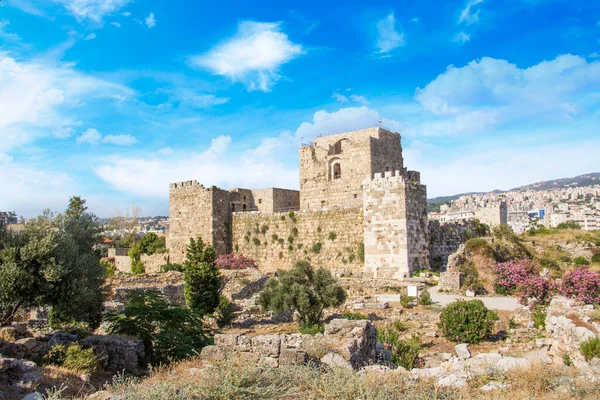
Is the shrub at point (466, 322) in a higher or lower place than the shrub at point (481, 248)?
lower

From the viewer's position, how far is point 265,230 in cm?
2886

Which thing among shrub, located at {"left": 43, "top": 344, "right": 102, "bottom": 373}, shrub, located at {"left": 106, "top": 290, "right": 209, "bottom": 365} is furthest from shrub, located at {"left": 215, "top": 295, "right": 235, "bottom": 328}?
shrub, located at {"left": 43, "top": 344, "right": 102, "bottom": 373}

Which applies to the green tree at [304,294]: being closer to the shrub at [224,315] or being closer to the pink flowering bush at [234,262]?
the shrub at [224,315]

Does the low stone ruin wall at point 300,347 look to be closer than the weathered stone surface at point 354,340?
Yes

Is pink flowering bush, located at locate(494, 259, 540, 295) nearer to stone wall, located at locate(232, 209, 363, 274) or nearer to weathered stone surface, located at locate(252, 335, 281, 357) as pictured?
stone wall, located at locate(232, 209, 363, 274)

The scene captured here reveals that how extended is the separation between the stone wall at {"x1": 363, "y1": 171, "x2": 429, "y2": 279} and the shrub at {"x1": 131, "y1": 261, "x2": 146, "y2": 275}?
56.1 ft

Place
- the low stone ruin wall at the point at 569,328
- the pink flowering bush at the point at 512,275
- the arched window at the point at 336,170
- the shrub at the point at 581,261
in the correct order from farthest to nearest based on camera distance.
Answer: the arched window at the point at 336,170, the shrub at the point at 581,261, the pink flowering bush at the point at 512,275, the low stone ruin wall at the point at 569,328

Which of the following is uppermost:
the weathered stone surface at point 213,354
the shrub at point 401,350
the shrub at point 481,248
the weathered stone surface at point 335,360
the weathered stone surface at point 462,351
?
the shrub at point 481,248

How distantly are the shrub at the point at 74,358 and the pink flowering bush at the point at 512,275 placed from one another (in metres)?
16.2

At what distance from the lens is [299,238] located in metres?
27.4

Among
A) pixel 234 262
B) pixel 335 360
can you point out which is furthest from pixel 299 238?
pixel 335 360

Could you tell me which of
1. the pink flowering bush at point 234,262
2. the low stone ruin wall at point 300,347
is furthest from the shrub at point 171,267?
the low stone ruin wall at point 300,347

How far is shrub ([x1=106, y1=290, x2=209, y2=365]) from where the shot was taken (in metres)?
11.0

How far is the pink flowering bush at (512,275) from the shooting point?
19872 mm
